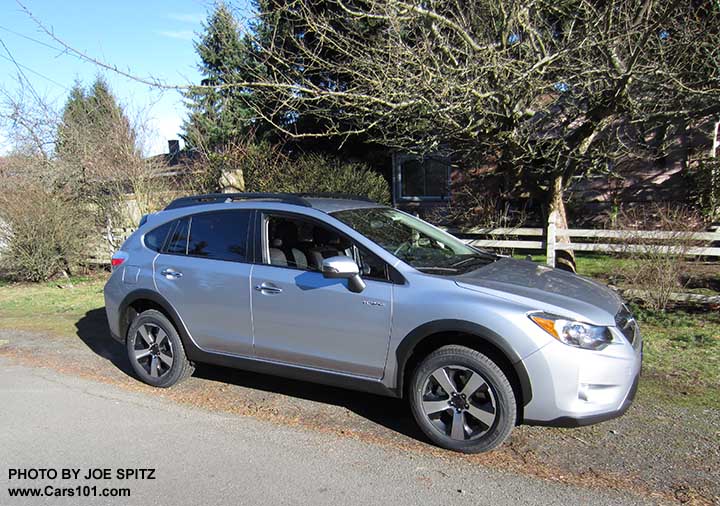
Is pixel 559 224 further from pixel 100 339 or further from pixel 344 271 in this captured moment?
pixel 100 339

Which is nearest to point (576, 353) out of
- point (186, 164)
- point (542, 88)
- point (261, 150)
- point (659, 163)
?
point (542, 88)

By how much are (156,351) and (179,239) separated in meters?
1.08

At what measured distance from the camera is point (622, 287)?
6.71m

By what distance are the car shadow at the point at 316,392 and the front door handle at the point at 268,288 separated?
105cm

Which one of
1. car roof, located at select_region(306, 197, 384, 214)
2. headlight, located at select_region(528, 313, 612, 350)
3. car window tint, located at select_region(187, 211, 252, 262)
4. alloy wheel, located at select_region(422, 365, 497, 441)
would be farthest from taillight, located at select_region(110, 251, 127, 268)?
headlight, located at select_region(528, 313, 612, 350)

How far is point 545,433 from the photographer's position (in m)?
3.83

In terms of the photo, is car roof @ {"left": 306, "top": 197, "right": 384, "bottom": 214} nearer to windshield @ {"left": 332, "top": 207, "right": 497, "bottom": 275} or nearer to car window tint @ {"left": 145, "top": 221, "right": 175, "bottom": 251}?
windshield @ {"left": 332, "top": 207, "right": 497, "bottom": 275}

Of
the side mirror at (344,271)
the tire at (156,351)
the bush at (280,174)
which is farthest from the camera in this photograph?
the bush at (280,174)

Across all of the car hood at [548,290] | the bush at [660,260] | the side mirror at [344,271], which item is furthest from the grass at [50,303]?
the bush at [660,260]

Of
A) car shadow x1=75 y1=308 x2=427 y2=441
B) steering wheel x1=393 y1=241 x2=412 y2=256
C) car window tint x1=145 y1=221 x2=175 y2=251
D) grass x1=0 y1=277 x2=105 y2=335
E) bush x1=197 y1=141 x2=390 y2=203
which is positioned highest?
bush x1=197 y1=141 x2=390 y2=203

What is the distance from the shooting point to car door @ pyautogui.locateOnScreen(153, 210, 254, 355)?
4.49 metres

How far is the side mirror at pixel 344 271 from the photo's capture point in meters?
3.78

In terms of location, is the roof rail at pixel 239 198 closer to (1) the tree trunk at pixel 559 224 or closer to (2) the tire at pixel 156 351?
(2) the tire at pixel 156 351

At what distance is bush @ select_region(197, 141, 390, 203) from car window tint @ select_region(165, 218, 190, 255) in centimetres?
543
